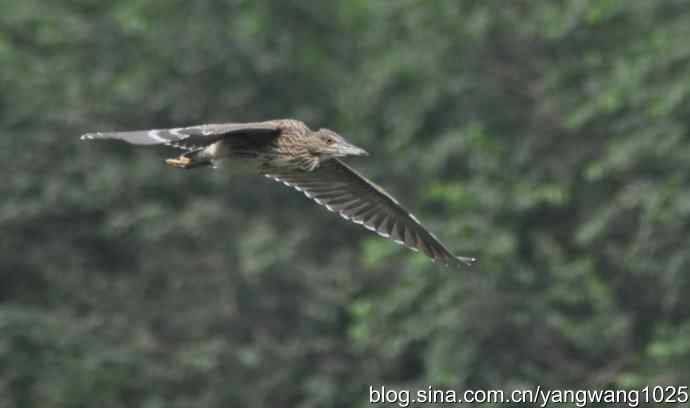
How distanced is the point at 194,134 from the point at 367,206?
2.59 m

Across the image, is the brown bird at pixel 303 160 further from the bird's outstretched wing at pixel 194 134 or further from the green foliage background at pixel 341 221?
the green foliage background at pixel 341 221

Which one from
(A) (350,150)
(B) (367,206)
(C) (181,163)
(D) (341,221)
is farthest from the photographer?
(D) (341,221)

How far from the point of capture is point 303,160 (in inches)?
430

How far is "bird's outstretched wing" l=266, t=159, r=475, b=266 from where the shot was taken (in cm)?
1195

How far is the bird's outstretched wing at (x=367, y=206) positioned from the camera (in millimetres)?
11953

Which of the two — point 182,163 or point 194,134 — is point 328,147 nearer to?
point 182,163

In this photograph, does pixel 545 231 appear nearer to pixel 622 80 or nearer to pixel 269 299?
pixel 622 80

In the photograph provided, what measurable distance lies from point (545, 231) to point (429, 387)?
8.18 ft

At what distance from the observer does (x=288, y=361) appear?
18922mm

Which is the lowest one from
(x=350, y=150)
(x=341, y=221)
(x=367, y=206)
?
(x=367, y=206)

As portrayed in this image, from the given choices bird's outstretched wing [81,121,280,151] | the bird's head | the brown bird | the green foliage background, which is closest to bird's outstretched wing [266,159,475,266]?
the brown bird

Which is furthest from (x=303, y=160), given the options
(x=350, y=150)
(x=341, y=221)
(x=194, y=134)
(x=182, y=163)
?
(x=341, y=221)

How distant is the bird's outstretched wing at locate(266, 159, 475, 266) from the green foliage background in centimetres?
477

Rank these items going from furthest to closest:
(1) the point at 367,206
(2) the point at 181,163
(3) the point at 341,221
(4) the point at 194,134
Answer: (3) the point at 341,221
(1) the point at 367,206
(2) the point at 181,163
(4) the point at 194,134
